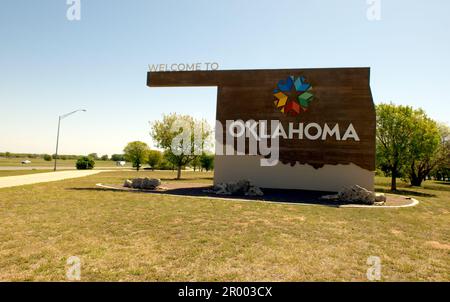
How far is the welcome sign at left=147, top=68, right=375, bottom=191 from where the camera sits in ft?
73.9

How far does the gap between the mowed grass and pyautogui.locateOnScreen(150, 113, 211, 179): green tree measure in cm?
2703

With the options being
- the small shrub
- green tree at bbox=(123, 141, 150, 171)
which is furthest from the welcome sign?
green tree at bbox=(123, 141, 150, 171)

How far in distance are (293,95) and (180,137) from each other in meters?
22.0

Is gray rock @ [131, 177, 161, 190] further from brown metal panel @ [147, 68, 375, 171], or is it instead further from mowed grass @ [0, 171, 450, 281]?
brown metal panel @ [147, 68, 375, 171]

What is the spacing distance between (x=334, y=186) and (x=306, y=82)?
376 inches

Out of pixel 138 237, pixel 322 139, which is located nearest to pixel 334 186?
pixel 322 139

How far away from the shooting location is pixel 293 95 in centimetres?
2408

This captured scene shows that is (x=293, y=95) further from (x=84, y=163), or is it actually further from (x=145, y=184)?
(x=84, y=163)

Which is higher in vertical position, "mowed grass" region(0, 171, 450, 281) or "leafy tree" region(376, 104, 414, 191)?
"leafy tree" region(376, 104, 414, 191)

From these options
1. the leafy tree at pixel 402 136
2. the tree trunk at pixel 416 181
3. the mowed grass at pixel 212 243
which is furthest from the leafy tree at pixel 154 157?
the mowed grass at pixel 212 243

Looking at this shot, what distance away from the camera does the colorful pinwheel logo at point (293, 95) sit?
937 inches

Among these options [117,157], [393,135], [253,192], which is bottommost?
[253,192]

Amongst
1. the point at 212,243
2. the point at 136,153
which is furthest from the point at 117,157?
the point at 212,243
